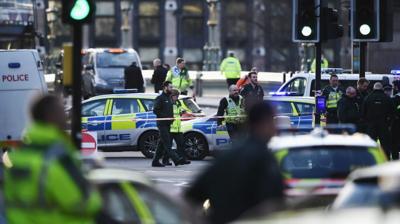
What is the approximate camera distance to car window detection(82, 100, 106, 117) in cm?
2752

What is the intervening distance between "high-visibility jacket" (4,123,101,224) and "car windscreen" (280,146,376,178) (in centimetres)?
437

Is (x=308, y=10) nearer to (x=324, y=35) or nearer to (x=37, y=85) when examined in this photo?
(x=324, y=35)

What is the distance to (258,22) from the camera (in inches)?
3351

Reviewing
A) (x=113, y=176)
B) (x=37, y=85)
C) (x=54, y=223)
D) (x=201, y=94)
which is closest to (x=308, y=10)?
(x=37, y=85)

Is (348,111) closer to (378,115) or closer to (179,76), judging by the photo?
(378,115)

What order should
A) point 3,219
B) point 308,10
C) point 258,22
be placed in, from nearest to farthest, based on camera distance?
point 3,219 < point 308,10 < point 258,22

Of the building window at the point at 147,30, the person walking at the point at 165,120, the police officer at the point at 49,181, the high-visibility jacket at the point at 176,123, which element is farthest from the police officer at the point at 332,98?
the building window at the point at 147,30

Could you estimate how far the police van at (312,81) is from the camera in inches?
1136

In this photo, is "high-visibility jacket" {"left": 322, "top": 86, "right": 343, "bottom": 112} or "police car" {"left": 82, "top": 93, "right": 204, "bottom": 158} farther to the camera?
"police car" {"left": 82, "top": 93, "right": 204, "bottom": 158}

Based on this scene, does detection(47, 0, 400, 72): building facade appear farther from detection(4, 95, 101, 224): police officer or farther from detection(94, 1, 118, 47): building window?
detection(4, 95, 101, 224): police officer

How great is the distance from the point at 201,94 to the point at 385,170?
41.7 m

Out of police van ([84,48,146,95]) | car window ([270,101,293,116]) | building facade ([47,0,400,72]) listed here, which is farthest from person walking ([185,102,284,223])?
building facade ([47,0,400,72])

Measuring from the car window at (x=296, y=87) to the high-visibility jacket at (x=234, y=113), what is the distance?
503cm

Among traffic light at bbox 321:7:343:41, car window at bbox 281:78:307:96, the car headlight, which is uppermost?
traffic light at bbox 321:7:343:41
